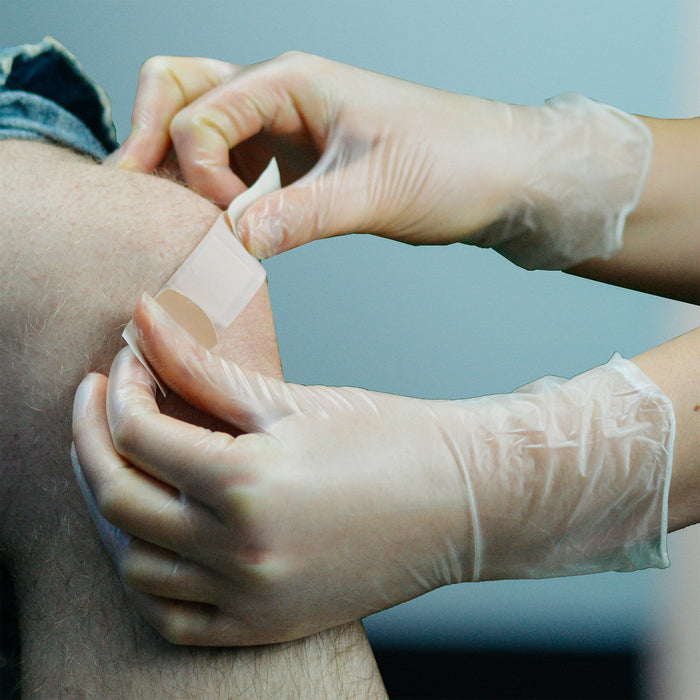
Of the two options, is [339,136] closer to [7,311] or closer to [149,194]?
[149,194]

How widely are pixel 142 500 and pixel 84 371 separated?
0.53 feet

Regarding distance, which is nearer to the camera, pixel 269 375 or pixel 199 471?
pixel 199 471

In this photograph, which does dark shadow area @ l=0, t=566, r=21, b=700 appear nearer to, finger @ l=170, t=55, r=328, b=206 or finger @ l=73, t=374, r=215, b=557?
finger @ l=73, t=374, r=215, b=557

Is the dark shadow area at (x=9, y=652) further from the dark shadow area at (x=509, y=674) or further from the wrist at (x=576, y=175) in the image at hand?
the dark shadow area at (x=509, y=674)

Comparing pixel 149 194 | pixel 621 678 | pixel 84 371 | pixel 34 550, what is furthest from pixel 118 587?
pixel 621 678

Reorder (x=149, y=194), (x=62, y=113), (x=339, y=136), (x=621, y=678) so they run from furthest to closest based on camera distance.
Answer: (x=621, y=678), (x=339, y=136), (x=62, y=113), (x=149, y=194)

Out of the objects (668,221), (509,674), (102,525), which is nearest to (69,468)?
(102,525)

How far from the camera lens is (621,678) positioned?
68.6 inches

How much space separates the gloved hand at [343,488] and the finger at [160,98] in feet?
1.35

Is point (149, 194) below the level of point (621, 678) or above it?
above

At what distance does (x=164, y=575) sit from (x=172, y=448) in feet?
0.44

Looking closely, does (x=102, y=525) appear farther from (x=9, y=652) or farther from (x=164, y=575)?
(x=9, y=652)

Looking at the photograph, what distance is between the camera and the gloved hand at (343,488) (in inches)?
28.3

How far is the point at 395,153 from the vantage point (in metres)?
1.08
